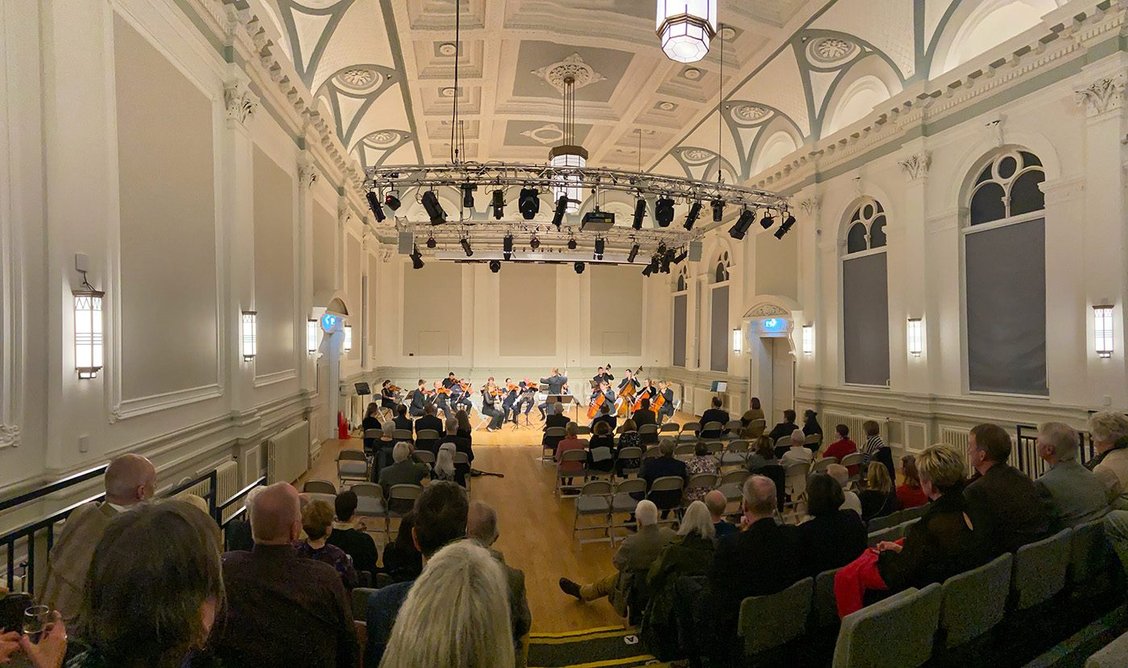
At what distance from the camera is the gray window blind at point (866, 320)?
10758mm

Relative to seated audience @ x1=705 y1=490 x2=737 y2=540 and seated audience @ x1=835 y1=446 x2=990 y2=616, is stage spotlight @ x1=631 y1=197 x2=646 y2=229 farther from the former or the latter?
seated audience @ x1=835 y1=446 x2=990 y2=616

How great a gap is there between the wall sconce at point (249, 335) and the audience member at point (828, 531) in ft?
21.9

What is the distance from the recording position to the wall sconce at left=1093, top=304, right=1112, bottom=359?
273 inches

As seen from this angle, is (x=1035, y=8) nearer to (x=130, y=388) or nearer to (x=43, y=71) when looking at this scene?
(x=43, y=71)

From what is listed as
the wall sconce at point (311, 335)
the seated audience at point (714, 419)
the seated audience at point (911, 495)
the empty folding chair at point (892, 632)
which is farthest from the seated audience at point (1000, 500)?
the wall sconce at point (311, 335)

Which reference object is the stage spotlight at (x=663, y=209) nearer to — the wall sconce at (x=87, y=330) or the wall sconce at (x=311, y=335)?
the wall sconce at (x=311, y=335)

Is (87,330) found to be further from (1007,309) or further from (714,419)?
(1007,309)

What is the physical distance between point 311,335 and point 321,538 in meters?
7.58

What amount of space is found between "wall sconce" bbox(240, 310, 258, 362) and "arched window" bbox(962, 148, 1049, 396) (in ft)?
35.0

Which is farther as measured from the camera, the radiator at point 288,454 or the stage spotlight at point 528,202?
the stage spotlight at point 528,202

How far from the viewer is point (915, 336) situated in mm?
9789

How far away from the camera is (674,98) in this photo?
12.1m

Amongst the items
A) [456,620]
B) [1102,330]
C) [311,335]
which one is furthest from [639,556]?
[311,335]

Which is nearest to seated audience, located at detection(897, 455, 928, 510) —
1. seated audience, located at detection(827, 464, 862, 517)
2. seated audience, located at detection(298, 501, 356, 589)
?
seated audience, located at detection(827, 464, 862, 517)
